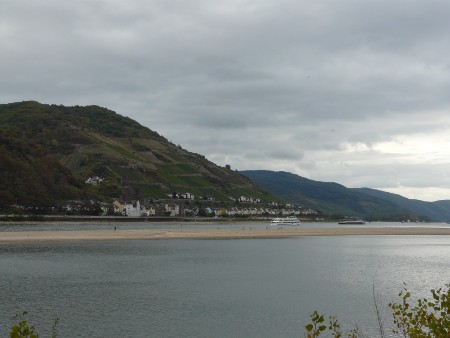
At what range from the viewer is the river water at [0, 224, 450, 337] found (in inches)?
1253

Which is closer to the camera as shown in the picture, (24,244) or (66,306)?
(66,306)

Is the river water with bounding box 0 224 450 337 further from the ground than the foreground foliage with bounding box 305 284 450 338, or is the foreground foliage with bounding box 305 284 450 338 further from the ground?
the foreground foliage with bounding box 305 284 450 338

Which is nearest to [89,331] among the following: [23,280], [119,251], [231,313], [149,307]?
[149,307]

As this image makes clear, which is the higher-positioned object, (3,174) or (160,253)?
(3,174)

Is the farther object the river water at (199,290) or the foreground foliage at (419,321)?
the river water at (199,290)

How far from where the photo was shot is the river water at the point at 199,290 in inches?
1253

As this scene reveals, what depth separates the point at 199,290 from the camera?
45031 mm

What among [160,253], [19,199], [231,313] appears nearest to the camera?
[231,313]

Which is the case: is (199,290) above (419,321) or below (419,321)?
below

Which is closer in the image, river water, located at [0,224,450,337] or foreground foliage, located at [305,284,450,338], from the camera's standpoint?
foreground foliage, located at [305,284,450,338]

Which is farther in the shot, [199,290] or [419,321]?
[199,290]

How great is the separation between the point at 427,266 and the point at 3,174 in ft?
573

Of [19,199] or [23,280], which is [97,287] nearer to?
[23,280]

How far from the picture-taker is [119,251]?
85.0 metres
